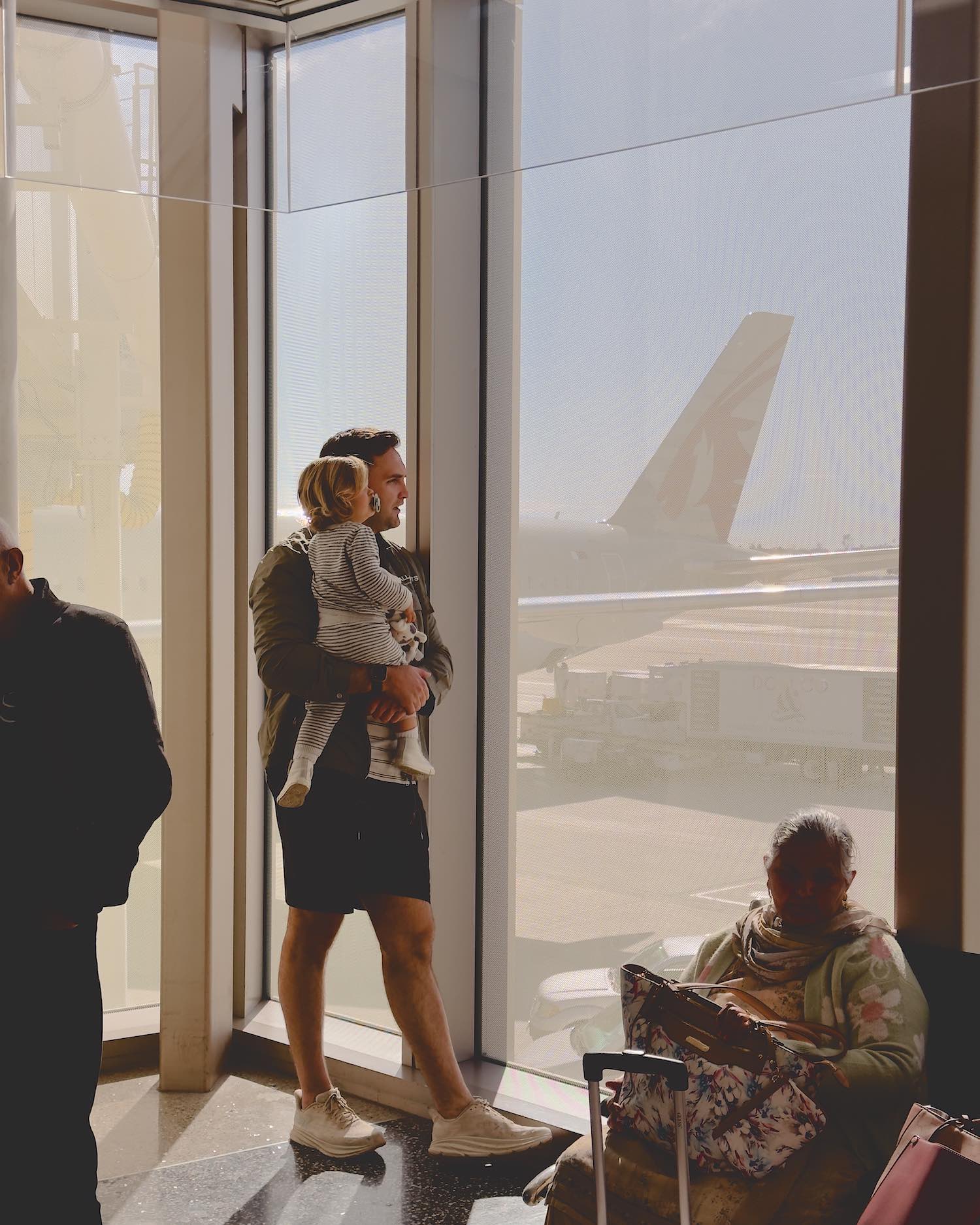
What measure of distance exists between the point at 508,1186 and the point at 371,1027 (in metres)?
0.83

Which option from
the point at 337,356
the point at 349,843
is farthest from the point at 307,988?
the point at 337,356

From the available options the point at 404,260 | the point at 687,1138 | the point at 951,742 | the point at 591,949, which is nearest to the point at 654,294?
the point at 404,260

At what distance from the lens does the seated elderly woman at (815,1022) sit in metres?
1.97

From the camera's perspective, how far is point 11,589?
2049mm

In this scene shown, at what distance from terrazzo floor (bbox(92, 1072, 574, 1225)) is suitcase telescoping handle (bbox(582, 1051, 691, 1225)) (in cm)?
78

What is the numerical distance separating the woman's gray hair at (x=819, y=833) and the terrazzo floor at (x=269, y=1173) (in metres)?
1.02

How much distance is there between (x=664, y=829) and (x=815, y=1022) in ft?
2.59

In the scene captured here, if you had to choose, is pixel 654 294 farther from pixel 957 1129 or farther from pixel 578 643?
pixel 957 1129

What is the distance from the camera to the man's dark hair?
115 inches

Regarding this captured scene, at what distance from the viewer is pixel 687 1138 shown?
6.65 feet

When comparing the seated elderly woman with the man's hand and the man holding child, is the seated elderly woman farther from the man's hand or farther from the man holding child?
the man's hand

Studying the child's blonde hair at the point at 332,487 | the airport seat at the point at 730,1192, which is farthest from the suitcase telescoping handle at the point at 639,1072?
the child's blonde hair at the point at 332,487

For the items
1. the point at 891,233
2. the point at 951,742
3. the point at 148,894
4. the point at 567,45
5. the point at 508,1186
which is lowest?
the point at 508,1186

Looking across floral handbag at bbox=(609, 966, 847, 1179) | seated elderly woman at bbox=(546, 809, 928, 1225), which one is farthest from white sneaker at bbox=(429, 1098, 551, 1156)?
floral handbag at bbox=(609, 966, 847, 1179)
